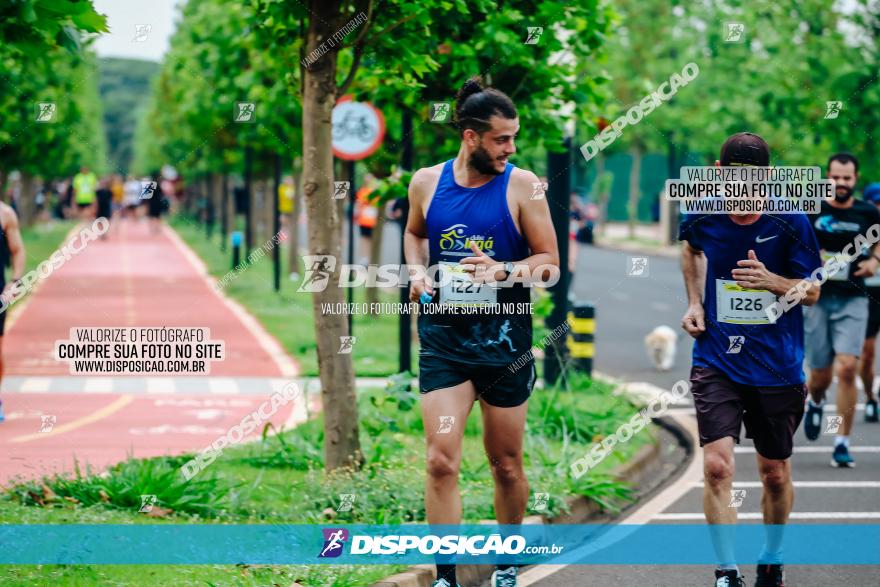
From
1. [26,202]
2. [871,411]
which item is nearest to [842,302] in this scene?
[871,411]

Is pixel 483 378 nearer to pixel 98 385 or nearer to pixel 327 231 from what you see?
pixel 327 231

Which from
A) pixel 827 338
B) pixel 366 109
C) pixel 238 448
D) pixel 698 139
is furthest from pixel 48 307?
pixel 698 139

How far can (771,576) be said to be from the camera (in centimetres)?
626

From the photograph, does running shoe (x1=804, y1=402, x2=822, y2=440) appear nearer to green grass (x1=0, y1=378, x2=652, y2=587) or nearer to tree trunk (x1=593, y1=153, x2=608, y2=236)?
green grass (x1=0, y1=378, x2=652, y2=587)

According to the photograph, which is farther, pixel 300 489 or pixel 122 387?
pixel 122 387

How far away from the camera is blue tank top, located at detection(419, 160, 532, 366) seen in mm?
A: 5883

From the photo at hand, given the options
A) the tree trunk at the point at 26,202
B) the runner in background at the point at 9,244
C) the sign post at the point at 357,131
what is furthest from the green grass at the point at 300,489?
the tree trunk at the point at 26,202

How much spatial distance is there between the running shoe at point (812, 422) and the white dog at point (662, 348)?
5070 millimetres

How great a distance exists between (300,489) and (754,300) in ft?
9.93

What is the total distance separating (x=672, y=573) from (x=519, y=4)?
528cm

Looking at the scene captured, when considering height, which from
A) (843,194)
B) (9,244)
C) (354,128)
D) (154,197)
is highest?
(354,128)

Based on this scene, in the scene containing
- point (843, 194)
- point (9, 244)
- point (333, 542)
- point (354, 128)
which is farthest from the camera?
point (354, 128)

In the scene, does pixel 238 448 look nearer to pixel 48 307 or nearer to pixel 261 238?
pixel 48 307

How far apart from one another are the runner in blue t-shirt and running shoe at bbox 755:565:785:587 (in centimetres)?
36
